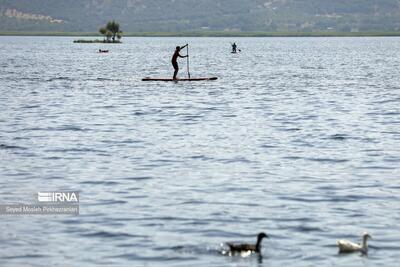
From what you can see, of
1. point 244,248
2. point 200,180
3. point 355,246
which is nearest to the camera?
point 355,246

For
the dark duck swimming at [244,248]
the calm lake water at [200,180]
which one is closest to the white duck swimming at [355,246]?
the calm lake water at [200,180]

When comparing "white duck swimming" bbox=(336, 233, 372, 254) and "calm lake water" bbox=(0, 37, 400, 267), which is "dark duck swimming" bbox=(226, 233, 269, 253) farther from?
"white duck swimming" bbox=(336, 233, 372, 254)

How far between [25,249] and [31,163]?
12548 millimetres

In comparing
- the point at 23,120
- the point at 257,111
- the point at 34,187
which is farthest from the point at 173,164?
the point at 257,111

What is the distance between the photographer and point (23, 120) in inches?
2057

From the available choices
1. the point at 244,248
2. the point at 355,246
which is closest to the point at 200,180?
the point at 244,248

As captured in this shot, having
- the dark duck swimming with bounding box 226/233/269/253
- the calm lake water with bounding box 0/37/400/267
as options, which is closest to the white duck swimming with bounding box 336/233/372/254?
the calm lake water with bounding box 0/37/400/267

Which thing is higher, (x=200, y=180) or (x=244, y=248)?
(x=244, y=248)

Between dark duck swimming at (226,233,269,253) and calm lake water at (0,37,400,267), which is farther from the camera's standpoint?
calm lake water at (0,37,400,267)

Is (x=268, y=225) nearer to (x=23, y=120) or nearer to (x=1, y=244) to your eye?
(x=1, y=244)

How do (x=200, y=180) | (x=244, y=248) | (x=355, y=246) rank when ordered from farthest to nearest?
1. (x=200, y=180)
2. (x=244, y=248)
3. (x=355, y=246)

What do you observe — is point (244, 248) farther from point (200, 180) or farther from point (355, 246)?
point (200, 180)

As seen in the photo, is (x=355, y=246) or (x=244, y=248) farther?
(x=244, y=248)

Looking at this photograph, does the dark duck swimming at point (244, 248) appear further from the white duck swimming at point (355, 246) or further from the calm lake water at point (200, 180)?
the white duck swimming at point (355, 246)
